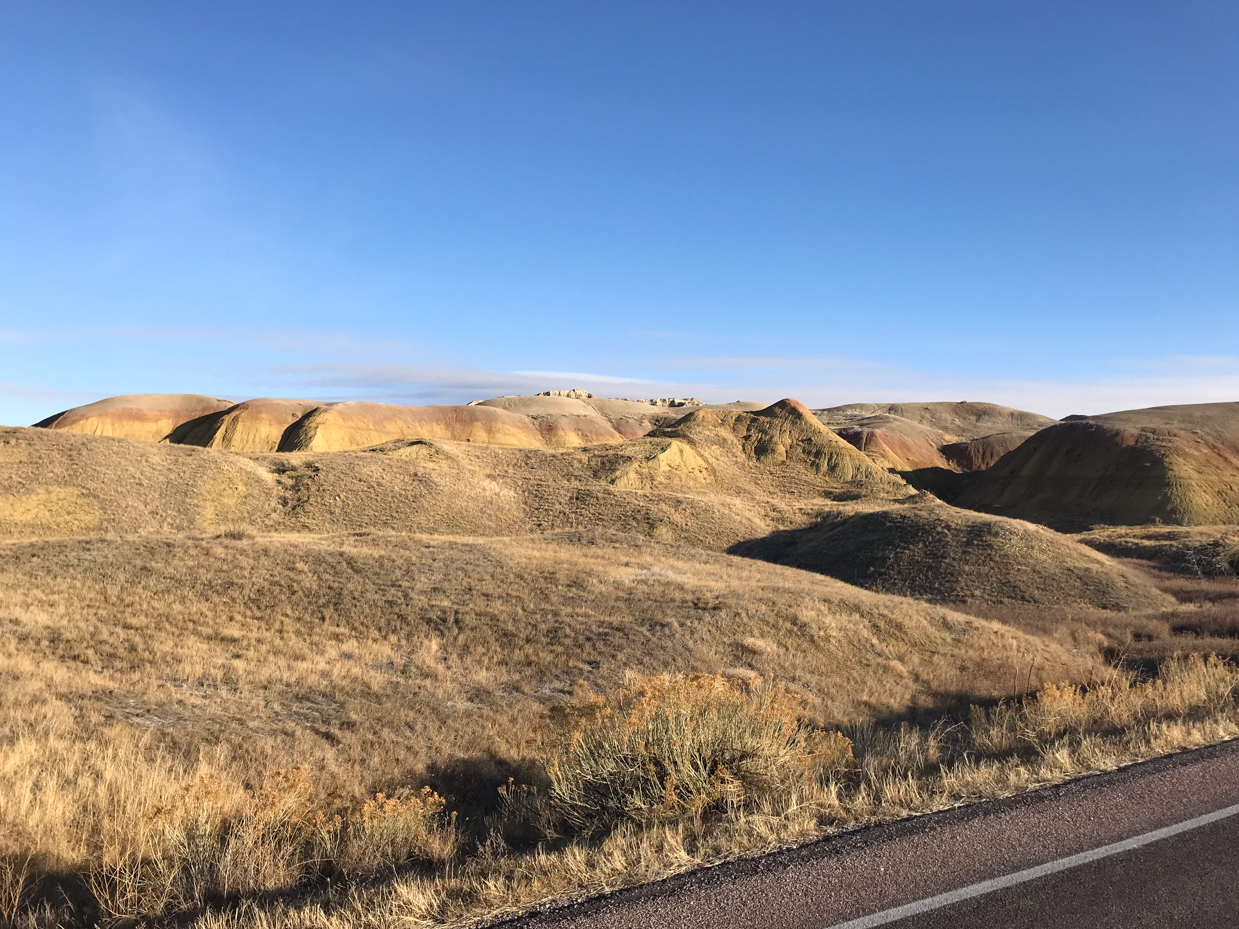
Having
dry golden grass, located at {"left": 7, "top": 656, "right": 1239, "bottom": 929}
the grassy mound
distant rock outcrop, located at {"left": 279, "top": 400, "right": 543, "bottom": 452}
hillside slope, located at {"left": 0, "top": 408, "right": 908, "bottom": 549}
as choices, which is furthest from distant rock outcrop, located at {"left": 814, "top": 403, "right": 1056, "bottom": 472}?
dry golden grass, located at {"left": 7, "top": 656, "right": 1239, "bottom": 929}

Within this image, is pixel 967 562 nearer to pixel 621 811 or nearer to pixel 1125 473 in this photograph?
pixel 621 811

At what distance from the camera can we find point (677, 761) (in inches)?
277

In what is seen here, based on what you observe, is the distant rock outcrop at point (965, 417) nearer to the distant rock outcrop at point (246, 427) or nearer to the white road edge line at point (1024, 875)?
the distant rock outcrop at point (246, 427)

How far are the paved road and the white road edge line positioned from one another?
0.04 feet

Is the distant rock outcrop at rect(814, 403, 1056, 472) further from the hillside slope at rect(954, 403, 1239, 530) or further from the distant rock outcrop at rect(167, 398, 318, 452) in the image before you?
the distant rock outcrop at rect(167, 398, 318, 452)

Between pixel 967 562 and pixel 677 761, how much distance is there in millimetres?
31200

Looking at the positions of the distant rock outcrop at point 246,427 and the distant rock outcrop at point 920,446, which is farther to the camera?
the distant rock outcrop at point 920,446

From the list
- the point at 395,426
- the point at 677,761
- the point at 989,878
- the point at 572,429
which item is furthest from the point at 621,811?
the point at 572,429

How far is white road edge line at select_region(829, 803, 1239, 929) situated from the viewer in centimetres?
447

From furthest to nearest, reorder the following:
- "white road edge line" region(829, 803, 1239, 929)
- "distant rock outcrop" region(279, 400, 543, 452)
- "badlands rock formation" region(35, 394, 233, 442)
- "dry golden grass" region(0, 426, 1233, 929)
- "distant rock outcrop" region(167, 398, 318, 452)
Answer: "badlands rock formation" region(35, 394, 233, 442) → "distant rock outcrop" region(167, 398, 318, 452) → "distant rock outcrop" region(279, 400, 543, 452) → "dry golden grass" region(0, 426, 1233, 929) → "white road edge line" region(829, 803, 1239, 929)

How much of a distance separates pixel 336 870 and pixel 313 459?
47.4 meters

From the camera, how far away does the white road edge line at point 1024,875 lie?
14.7 ft

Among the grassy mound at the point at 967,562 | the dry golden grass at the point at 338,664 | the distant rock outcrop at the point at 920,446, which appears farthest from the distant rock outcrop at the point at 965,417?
the dry golden grass at the point at 338,664

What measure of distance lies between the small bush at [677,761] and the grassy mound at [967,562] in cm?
2504
